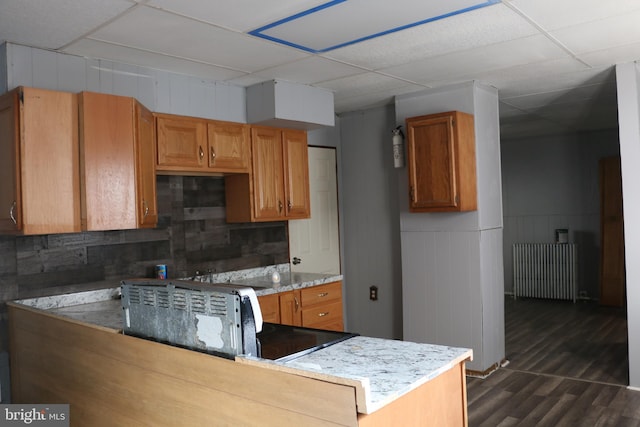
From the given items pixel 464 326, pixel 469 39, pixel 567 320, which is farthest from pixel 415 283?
pixel 567 320

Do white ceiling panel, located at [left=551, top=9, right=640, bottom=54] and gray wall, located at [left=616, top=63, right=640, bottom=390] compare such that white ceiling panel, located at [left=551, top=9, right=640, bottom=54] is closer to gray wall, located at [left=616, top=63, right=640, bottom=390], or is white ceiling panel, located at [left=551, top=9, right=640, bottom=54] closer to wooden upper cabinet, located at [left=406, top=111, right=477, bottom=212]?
gray wall, located at [left=616, top=63, right=640, bottom=390]

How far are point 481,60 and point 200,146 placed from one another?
2.08m

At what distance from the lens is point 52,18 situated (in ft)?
8.79

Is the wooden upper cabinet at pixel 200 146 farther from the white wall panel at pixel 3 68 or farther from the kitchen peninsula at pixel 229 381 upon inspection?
the kitchen peninsula at pixel 229 381

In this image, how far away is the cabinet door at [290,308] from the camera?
4035 mm

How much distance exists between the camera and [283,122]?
4289 millimetres

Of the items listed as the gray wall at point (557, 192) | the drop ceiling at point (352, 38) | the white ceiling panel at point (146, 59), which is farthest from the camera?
the gray wall at point (557, 192)

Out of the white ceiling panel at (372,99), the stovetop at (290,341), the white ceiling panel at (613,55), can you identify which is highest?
the white ceiling panel at (372,99)

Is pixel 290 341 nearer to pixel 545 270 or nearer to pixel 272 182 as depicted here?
pixel 272 182

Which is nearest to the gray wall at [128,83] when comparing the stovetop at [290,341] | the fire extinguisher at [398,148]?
the fire extinguisher at [398,148]

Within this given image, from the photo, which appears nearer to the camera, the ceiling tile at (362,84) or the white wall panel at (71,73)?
the white wall panel at (71,73)

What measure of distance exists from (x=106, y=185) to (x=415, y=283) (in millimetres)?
2779

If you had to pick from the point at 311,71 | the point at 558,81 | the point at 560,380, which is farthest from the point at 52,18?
the point at 560,380

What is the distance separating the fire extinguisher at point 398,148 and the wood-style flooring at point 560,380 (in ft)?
6.19
